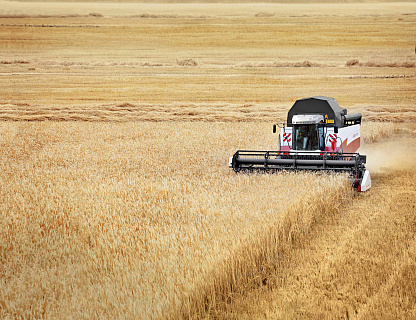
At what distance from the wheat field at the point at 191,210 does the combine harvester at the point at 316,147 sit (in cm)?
48

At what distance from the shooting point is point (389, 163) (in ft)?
37.9

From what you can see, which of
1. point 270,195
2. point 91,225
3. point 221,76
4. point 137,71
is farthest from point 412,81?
point 91,225

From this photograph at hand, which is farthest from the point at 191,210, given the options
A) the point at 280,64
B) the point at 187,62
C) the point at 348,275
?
the point at 187,62

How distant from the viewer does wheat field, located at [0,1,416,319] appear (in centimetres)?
425

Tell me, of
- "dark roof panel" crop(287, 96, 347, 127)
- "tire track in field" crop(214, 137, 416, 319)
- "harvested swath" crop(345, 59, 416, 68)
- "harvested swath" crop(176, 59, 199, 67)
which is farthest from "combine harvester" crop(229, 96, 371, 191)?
"harvested swath" crop(176, 59, 199, 67)

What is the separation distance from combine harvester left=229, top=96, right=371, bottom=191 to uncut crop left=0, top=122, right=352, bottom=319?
0.50 metres

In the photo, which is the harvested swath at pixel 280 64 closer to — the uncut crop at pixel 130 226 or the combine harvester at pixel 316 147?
the combine harvester at pixel 316 147

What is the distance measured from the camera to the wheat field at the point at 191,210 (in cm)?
425

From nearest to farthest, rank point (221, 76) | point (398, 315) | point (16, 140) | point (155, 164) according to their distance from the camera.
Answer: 1. point (398, 315)
2. point (155, 164)
3. point (16, 140)
4. point (221, 76)

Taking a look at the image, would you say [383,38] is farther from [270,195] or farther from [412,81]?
[270,195]

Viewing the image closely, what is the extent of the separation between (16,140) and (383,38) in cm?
3421

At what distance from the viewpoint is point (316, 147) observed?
10.7m

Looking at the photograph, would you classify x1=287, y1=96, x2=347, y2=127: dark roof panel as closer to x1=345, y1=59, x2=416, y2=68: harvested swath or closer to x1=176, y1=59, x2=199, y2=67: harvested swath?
x1=345, y1=59, x2=416, y2=68: harvested swath

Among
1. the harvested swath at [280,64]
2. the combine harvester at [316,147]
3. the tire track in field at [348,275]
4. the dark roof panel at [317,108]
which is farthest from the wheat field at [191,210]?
the harvested swath at [280,64]
